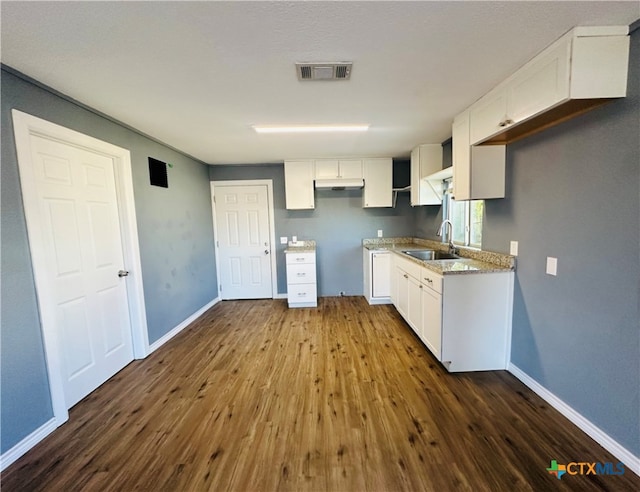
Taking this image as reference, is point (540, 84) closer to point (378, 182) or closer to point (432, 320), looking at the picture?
point (432, 320)

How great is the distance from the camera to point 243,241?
4.59 m

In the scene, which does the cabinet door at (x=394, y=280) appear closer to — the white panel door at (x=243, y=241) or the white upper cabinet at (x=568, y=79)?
the white panel door at (x=243, y=241)

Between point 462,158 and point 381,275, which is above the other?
point 462,158

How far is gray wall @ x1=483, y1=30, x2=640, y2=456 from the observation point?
141cm

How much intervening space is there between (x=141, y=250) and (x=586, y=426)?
3.84 m

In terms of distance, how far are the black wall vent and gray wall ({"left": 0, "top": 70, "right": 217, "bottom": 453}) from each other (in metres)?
0.07

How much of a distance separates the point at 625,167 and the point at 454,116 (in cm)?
142

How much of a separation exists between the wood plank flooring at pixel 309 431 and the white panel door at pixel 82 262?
0.28 metres

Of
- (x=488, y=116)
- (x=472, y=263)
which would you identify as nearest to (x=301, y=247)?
(x=472, y=263)

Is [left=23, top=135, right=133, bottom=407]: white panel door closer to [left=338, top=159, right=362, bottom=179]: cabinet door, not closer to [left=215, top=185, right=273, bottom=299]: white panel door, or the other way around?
[left=215, top=185, right=273, bottom=299]: white panel door

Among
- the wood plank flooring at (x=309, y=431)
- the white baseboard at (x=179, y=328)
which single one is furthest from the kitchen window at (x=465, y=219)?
the white baseboard at (x=179, y=328)

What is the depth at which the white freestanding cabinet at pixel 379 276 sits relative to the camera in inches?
160

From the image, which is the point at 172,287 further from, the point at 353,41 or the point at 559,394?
the point at 559,394

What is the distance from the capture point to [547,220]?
6.25 feet
